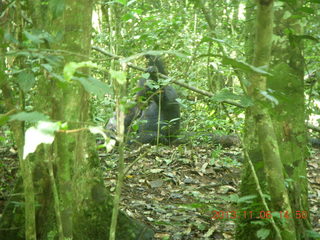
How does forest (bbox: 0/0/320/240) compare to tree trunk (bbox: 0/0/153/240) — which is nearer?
forest (bbox: 0/0/320/240)

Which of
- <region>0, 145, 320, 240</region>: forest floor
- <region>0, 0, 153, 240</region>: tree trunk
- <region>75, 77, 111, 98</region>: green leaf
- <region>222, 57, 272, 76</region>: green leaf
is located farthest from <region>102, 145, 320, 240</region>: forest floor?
<region>75, 77, 111, 98</region>: green leaf

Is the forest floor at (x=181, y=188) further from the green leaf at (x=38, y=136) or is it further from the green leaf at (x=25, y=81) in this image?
the green leaf at (x=38, y=136)

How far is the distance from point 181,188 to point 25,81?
10.2ft

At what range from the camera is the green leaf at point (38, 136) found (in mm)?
848

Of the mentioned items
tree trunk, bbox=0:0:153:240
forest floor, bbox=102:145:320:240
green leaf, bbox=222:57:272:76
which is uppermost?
green leaf, bbox=222:57:272:76

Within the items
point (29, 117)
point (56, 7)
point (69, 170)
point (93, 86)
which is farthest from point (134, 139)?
point (29, 117)

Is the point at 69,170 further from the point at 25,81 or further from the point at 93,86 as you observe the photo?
the point at 93,86

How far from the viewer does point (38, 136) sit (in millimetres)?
856

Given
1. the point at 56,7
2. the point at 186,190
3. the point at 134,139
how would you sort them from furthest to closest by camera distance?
the point at 186,190, the point at 134,139, the point at 56,7

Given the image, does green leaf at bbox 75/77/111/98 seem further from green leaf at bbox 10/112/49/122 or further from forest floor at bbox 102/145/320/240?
forest floor at bbox 102/145/320/240

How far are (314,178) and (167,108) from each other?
2499 millimetres

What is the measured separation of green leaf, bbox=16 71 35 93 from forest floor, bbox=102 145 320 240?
1239 mm

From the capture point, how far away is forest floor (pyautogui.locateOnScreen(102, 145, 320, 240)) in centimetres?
A: 305

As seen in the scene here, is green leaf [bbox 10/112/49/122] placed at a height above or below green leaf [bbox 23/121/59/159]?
above
